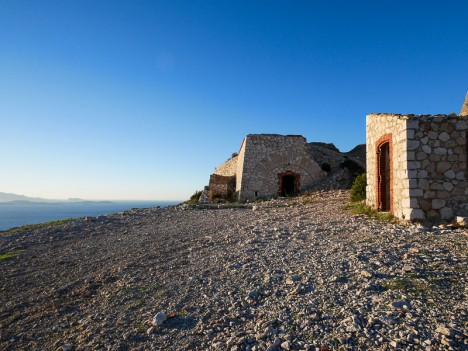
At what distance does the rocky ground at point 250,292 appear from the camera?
12.8 feet

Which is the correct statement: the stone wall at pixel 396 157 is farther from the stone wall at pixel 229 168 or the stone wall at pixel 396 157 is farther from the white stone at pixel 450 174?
the stone wall at pixel 229 168

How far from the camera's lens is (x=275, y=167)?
22.5 metres

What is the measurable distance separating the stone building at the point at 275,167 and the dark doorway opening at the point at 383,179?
10.1 meters

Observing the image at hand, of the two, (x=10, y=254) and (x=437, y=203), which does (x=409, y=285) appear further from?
(x=10, y=254)

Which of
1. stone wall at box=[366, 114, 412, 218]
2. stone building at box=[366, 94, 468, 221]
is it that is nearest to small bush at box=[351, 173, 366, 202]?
stone wall at box=[366, 114, 412, 218]

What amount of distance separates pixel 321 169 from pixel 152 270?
18006 millimetres

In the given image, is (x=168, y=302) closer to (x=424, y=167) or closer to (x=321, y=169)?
(x=424, y=167)

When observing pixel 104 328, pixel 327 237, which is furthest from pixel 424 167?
pixel 104 328

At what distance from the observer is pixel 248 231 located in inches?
389

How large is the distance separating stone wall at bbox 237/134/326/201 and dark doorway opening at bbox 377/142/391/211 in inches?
400

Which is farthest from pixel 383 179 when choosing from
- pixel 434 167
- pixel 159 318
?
pixel 159 318

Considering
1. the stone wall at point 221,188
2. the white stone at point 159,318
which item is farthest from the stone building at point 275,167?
the white stone at point 159,318

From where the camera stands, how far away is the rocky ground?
154 inches

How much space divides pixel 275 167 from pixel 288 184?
5.27 feet
